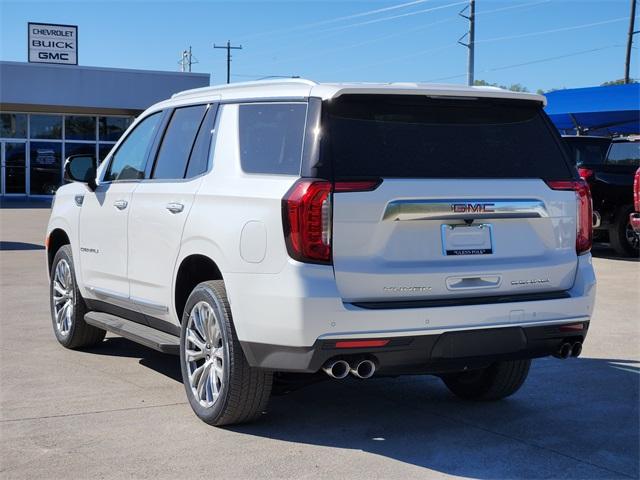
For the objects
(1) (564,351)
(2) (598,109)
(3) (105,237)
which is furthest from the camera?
(2) (598,109)

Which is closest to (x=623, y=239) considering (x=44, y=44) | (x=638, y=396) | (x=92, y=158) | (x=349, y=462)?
(x=638, y=396)

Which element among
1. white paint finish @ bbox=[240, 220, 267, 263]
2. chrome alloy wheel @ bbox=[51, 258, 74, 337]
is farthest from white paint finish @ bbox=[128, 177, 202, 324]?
chrome alloy wheel @ bbox=[51, 258, 74, 337]

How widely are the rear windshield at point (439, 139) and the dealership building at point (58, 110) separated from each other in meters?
31.2

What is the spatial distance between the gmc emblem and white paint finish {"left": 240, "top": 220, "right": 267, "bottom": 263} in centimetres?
101

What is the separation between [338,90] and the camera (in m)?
4.65

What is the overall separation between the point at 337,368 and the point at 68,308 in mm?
3518

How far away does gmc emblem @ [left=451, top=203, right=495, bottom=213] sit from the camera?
4715mm

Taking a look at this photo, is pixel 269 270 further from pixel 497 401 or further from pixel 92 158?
pixel 92 158

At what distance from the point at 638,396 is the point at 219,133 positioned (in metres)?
3.30

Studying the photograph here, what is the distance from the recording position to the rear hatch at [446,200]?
4.54 meters

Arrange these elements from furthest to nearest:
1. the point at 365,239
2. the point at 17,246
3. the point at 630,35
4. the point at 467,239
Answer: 1. the point at 630,35
2. the point at 17,246
3. the point at 467,239
4. the point at 365,239

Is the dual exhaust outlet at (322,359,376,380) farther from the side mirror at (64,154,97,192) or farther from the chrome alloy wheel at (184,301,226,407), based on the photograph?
the side mirror at (64,154,97,192)

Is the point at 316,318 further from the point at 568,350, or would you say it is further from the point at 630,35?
the point at 630,35

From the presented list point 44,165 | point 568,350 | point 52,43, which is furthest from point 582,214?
point 52,43
